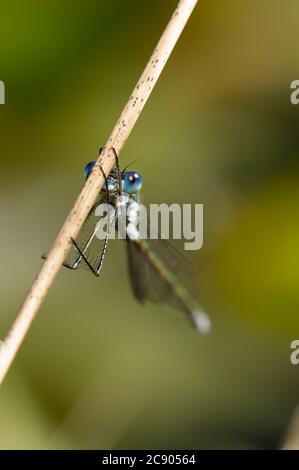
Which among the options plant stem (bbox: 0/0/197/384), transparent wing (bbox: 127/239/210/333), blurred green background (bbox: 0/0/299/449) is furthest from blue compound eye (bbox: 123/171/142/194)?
blurred green background (bbox: 0/0/299/449)

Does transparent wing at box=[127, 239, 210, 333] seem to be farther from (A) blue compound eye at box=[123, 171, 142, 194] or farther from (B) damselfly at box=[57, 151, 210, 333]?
(A) blue compound eye at box=[123, 171, 142, 194]

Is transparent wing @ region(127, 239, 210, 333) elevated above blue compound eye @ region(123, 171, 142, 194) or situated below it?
below

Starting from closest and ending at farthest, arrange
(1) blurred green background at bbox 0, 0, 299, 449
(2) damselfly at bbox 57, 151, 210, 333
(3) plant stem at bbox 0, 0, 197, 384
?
(3) plant stem at bbox 0, 0, 197, 384 < (2) damselfly at bbox 57, 151, 210, 333 < (1) blurred green background at bbox 0, 0, 299, 449

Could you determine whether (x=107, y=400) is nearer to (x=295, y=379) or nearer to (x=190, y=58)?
(x=295, y=379)

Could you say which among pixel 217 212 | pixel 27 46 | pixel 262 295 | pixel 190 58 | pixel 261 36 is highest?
pixel 261 36

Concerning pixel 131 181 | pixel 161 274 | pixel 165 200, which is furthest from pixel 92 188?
pixel 165 200

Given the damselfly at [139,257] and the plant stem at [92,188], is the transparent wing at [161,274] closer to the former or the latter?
→ the damselfly at [139,257]
